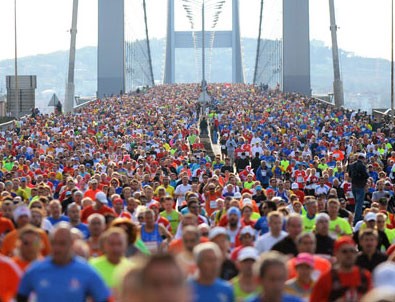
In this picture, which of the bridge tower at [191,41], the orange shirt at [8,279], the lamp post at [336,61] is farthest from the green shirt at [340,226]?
the bridge tower at [191,41]

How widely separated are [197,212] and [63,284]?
7434mm

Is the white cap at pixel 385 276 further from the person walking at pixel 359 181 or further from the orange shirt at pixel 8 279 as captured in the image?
the person walking at pixel 359 181

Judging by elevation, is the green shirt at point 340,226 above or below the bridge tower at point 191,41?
below

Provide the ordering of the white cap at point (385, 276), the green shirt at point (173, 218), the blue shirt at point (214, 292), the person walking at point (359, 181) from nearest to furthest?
the blue shirt at point (214, 292) → the white cap at point (385, 276) → the green shirt at point (173, 218) → the person walking at point (359, 181)


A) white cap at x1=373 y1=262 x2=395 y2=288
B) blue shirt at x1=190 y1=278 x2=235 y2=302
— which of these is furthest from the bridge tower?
blue shirt at x1=190 y1=278 x2=235 y2=302

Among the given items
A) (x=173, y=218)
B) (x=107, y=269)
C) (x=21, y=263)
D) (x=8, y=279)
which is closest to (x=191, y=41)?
(x=173, y=218)

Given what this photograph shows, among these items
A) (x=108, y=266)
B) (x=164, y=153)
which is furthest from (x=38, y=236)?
(x=164, y=153)

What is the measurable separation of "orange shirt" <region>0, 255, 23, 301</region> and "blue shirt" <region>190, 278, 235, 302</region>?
1.37 m

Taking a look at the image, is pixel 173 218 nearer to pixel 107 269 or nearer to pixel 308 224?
pixel 308 224

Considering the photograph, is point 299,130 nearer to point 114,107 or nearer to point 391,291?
point 114,107

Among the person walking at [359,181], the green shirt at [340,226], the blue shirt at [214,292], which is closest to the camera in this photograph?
the blue shirt at [214,292]

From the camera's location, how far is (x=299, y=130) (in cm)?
4106

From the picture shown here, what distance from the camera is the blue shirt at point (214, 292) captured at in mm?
7469

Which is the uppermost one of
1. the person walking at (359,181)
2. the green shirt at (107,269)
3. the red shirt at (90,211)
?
the green shirt at (107,269)
